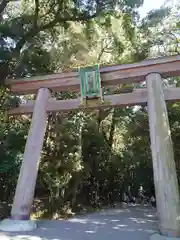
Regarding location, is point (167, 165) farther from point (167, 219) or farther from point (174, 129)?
point (174, 129)

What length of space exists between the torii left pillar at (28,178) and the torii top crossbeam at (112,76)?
0.50 metres

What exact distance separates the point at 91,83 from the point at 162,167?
265 centimetres

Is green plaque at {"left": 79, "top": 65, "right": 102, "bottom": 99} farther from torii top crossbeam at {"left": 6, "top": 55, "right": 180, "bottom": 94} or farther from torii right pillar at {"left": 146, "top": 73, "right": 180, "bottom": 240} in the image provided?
torii right pillar at {"left": 146, "top": 73, "right": 180, "bottom": 240}

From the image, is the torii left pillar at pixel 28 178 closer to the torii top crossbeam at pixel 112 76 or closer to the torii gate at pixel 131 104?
the torii gate at pixel 131 104

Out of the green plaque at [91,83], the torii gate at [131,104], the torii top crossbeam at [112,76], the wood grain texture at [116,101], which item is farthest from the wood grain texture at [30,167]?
the green plaque at [91,83]

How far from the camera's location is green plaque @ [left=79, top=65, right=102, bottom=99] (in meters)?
6.48

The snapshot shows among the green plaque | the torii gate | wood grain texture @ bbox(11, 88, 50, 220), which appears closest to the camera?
the torii gate

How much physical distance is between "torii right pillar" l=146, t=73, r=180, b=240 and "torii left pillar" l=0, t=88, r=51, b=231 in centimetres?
251

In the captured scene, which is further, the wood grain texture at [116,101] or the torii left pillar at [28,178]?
the wood grain texture at [116,101]

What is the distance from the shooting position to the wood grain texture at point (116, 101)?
6.03 metres

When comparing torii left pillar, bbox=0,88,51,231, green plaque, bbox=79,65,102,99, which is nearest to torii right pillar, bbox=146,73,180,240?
green plaque, bbox=79,65,102,99

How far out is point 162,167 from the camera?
5.04 metres

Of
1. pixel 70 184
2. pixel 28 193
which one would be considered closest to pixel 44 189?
pixel 70 184

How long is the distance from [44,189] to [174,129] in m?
4.91
